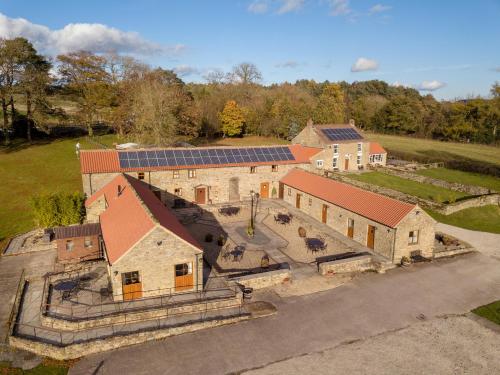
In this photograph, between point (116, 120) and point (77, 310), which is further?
point (116, 120)

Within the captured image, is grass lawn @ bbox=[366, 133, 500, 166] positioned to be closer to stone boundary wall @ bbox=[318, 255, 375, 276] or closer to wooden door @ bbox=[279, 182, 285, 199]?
wooden door @ bbox=[279, 182, 285, 199]

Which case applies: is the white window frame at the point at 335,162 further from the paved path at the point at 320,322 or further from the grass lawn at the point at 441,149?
the paved path at the point at 320,322

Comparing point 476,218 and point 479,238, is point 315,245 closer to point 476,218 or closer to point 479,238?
point 479,238

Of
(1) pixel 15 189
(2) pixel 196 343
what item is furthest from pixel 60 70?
(2) pixel 196 343

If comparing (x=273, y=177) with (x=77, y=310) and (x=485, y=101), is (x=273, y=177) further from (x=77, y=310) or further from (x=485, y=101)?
(x=485, y=101)

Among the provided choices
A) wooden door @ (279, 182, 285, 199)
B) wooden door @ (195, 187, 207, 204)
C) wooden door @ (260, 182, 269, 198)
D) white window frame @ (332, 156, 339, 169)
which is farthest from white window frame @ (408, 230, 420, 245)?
white window frame @ (332, 156, 339, 169)

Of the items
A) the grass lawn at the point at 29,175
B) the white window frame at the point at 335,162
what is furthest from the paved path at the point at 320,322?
the white window frame at the point at 335,162

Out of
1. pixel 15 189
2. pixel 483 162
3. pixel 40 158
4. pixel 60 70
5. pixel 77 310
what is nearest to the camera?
pixel 77 310
